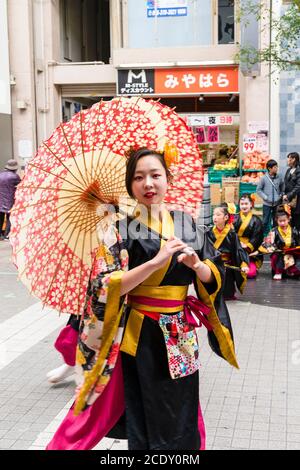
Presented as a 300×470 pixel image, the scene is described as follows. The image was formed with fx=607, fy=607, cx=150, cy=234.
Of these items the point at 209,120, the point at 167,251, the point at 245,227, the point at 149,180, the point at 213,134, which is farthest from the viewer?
the point at 209,120

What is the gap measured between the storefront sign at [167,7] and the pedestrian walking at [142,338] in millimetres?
13142

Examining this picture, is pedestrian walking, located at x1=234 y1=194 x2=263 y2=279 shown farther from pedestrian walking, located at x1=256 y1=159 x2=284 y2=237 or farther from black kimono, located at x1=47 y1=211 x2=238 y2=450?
black kimono, located at x1=47 y1=211 x2=238 y2=450

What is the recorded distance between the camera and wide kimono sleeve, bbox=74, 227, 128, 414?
2637 mm

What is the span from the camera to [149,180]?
105 inches

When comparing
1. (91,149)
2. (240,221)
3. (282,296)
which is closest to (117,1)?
(240,221)

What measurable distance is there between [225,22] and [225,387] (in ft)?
40.5

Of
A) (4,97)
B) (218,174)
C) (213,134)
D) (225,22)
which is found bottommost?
(218,174)

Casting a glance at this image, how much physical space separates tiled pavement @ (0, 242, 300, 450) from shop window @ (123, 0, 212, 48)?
10.1 metres

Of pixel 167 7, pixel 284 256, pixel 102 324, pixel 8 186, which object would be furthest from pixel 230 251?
pixel 167 7

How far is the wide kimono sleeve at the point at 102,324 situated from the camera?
264 centimetres

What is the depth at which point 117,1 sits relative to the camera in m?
15.2

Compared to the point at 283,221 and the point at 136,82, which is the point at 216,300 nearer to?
the point at 283,221

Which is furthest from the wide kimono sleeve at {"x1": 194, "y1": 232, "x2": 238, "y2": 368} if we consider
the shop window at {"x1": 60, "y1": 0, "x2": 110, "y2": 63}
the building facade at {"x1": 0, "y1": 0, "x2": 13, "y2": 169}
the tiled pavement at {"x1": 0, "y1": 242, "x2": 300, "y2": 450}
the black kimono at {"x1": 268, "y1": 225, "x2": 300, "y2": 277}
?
the shop window at {"x1": 60, "y1": 0, "x2": 110, "y2": 63}
